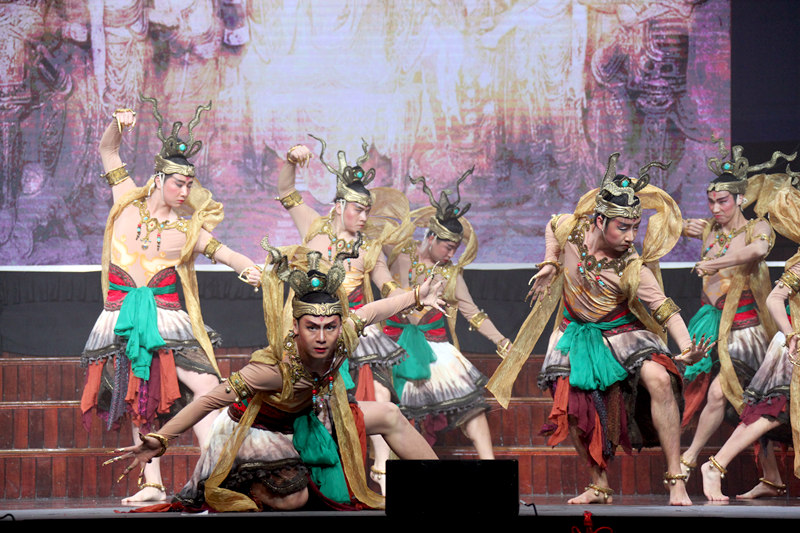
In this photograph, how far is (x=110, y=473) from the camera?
6.03 m

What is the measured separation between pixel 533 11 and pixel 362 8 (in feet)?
3.31

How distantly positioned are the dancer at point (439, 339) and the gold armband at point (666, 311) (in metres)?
1.06

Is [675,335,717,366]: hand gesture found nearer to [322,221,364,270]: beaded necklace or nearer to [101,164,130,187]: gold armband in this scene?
[322,221,364,270]: beaded necklace

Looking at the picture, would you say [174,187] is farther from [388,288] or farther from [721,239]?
[721,239]

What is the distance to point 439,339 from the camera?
605 centimetres

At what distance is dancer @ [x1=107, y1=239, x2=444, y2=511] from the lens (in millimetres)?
4215

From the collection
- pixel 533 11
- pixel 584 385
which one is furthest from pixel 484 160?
pixel 584 385

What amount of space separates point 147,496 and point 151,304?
0.87m

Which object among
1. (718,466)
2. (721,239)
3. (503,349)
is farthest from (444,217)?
(718,466)

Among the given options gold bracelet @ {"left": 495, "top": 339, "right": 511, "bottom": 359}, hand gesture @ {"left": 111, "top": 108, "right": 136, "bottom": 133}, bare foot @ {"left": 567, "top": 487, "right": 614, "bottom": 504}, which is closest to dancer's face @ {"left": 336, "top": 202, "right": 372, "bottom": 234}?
gold bracelet @ {"left": 495, "top": 339, "right": 511, "bottom": 359}

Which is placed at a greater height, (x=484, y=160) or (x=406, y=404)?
(x=484, y=160)

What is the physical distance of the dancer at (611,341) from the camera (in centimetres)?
492

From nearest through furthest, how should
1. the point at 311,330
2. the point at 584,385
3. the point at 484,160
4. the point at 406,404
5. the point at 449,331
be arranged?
the point at 311,330 < the point at 584,385 < the point at 406,404 < the point at 449,331 < the point at 484,160

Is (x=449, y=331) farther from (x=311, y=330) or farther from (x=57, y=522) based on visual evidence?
(x=57, y=522)
